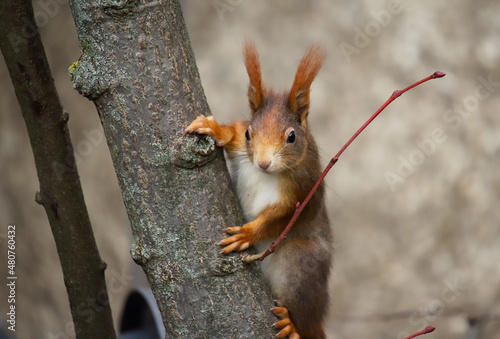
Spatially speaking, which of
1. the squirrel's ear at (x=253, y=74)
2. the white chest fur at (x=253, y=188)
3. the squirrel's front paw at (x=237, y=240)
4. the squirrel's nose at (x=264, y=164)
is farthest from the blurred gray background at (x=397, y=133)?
the squirrel's front paw at (x=237, y=240)

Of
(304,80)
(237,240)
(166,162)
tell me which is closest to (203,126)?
(166,162)

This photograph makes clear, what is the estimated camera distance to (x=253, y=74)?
5.53 feet

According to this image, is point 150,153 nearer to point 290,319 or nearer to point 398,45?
point 290,319

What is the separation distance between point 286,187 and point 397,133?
182cm

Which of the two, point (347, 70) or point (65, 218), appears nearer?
point (65, 218)

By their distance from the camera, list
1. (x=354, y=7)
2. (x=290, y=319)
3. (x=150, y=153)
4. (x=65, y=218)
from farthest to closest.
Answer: (x=354, y=7) → (x=290, y=319) → (x=65, y=218) → (x=150, y=153)

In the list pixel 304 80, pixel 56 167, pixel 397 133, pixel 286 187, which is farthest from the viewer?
pixel 397 133

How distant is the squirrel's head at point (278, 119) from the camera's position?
1652mm

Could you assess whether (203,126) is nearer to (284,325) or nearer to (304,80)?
(304,80)

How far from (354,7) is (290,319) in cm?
218

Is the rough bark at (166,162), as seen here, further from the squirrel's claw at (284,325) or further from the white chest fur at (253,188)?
the white chest fur at (253,188)

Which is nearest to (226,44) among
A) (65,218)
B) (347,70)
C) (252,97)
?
(347,70)

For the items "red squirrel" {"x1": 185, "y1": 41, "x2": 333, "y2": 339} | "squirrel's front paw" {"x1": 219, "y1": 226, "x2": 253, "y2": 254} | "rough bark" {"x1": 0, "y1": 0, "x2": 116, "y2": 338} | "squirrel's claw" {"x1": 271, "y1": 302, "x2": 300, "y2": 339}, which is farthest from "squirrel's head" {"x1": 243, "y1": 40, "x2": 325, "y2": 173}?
"rough bark" {"x1": 0, "y1": 0, "x2": 116, "y2": 338}

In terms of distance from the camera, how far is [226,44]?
351 centimetres
